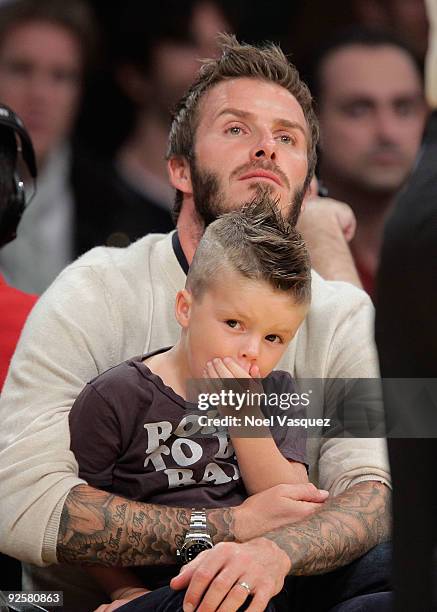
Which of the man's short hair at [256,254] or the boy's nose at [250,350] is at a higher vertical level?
the man's short hair at [256,254]

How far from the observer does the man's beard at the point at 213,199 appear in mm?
2365

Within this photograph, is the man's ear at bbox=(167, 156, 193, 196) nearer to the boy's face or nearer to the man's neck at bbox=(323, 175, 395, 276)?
the boy's face

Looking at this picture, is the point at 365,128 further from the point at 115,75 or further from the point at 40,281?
the point at 40,281

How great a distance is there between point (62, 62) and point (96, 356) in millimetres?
1454

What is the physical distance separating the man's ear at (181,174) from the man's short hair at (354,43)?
61.0 inches

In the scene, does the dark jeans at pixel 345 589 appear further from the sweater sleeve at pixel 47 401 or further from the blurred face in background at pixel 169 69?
the blurred face in background at pixel 169 69

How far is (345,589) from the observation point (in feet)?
6.87

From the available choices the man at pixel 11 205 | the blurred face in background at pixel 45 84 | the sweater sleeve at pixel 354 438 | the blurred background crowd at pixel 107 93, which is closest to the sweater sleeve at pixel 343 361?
the sweater sleeve at pixel 354 438

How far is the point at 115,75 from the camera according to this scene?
11.8 feet

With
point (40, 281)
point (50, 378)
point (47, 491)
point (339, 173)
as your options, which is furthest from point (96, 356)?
point (339, 173)

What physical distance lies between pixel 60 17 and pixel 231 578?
204cm

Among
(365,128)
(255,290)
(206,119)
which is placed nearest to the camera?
(255,290)

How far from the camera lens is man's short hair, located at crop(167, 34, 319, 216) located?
8.17 ft

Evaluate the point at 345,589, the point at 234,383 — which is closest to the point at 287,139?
the point at 234,383
